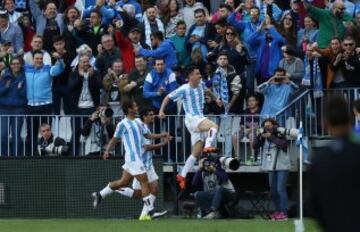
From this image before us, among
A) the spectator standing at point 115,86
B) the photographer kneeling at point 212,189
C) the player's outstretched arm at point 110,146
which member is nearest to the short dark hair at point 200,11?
the spectator standing at point 115,86

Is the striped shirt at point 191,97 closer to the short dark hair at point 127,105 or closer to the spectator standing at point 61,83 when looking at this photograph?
the short dark hair at point 127,105

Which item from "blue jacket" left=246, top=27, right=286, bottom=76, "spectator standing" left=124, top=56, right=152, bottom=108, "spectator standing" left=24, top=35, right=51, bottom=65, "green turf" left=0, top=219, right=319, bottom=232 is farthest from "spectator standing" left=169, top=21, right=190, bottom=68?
"green turf" left=0, top=219, right=319, bottom=232

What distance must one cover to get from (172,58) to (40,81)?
9.00ft

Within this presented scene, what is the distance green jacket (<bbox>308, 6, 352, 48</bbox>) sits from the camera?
23.6 m

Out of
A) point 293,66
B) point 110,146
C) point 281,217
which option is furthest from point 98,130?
point 281,217

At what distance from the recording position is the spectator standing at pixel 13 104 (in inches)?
962

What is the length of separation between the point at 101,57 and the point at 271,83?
364 cm

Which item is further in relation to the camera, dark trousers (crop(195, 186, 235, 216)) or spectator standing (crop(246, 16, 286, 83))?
spectator standing (crop(246, 16, 286, 83))

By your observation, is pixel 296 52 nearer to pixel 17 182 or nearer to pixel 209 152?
pixel 209 152

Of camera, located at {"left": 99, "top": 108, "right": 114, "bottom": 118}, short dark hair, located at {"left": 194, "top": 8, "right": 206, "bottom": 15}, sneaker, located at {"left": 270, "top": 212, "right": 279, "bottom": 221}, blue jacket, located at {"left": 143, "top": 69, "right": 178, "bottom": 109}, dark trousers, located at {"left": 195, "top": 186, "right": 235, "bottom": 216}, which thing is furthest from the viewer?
short dark hair, located at {"left": 194, "top": 8, "right": 206, "bottom": 15}

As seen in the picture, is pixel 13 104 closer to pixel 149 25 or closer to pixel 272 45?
pixel 149 25

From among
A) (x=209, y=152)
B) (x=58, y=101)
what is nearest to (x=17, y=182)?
(x=58, y=101)

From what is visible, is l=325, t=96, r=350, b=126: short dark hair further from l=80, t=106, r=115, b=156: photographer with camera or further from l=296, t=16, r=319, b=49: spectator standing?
l=296, t=16, r=319, b=49: spectator standing

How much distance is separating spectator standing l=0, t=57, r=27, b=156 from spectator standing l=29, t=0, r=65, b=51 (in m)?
1.13
